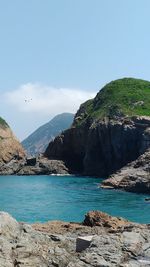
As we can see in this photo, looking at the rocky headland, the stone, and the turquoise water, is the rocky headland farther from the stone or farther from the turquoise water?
the stone

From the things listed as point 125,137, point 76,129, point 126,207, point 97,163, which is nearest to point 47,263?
point 126,207

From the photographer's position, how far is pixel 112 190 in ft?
339

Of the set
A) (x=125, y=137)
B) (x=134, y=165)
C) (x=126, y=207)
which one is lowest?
(x=126, y=207)

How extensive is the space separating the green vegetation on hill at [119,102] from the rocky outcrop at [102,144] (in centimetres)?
533

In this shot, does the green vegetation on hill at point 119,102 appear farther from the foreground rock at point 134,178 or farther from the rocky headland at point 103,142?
the foreground rock at point 134,178

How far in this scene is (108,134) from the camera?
507 ft

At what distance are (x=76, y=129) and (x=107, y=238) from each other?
155 meters

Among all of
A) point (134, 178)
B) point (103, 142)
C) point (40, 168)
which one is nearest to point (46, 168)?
point (40, 168)

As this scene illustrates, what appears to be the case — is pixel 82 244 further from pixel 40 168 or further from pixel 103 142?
pixel 40 168

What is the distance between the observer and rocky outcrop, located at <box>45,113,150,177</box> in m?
148

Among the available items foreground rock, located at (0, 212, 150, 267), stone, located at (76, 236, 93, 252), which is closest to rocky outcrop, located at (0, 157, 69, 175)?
foreground rock, located at (0, 212, 150, 267)

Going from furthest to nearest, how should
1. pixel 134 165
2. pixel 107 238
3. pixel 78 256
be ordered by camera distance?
pixel 134 165, pixel 107 238, pixel 78 256

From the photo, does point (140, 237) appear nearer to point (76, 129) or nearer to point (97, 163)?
point (97, 163)

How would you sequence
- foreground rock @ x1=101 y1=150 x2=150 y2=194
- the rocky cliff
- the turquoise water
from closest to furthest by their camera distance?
the turquoise water, foreground rock @ x1=101 y1=150 x2=150 y2=194, the rocky cliff
